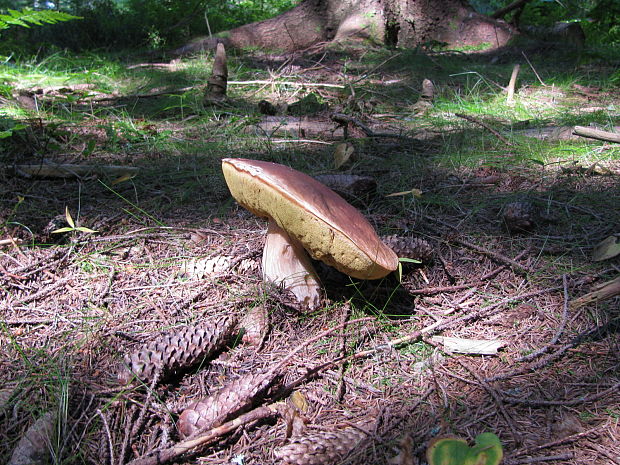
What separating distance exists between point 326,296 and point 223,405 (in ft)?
2.10

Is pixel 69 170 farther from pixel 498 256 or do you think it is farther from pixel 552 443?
pixel 552 443

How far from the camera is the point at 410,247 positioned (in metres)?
1.83

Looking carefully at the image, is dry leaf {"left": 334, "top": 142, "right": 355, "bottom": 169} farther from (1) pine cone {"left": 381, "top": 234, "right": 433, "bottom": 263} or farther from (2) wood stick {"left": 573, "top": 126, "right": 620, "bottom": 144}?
(2) wood stick {"left": 573, "top": 126, "right": 620, "bottom": 144}

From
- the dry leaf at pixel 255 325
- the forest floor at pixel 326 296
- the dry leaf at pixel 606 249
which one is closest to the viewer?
the forest floor at pixel 326 296

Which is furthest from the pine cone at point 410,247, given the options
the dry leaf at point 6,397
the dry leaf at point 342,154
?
the dry leaf at point 6,397

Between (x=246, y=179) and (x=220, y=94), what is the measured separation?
2.84m

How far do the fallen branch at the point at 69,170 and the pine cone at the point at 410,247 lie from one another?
1.61 meters

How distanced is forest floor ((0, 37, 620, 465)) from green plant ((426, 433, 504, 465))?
28 cm

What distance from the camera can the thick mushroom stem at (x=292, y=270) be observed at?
5.51 feet

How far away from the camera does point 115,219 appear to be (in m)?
2.19

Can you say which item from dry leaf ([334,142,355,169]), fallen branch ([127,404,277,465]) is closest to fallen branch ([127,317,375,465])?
fallen branch ([127,404,277,465])

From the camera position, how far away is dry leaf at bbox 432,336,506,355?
150 cm

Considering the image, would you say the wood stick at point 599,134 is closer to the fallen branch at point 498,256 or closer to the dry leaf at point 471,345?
the fallen branch at point 498,256

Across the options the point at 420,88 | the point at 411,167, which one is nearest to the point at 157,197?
the point at 411,167
